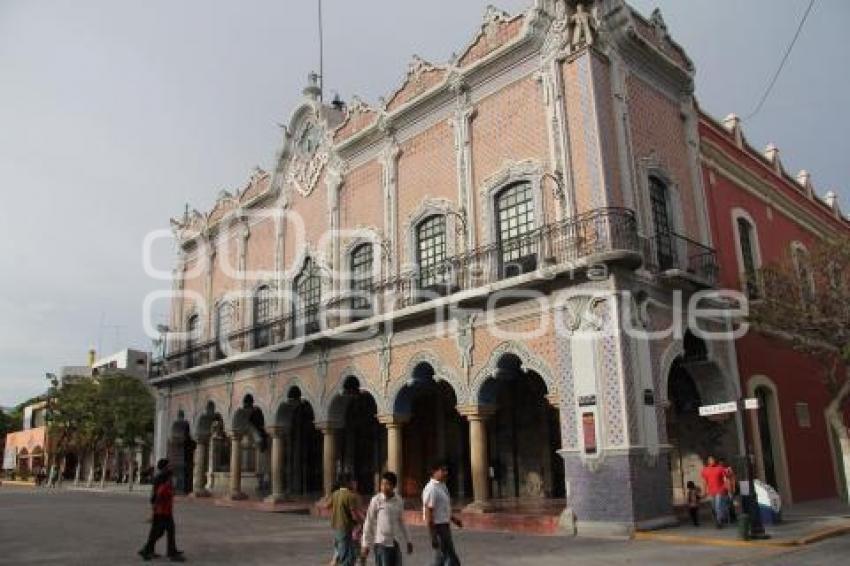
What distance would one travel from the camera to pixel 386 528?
773 centimetres

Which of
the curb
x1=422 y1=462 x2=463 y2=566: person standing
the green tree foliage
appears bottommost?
the curb

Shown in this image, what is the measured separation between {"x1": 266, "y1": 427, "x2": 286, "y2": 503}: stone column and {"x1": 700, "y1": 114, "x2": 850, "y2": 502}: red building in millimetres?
12696

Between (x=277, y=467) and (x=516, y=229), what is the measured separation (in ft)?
34.3

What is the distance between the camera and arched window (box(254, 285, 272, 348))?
23.0m

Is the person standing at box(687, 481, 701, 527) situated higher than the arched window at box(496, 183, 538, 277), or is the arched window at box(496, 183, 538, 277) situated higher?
the arched window at box(496, 183, 538, 277)

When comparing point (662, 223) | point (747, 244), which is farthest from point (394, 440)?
point (747, 244)

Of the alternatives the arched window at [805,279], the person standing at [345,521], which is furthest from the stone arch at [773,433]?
the person standing at [345,521]

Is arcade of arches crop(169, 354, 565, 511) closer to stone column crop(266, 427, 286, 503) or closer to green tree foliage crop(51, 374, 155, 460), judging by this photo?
stone column crop(266, 427, 286, 503)

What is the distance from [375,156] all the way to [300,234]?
164 inches

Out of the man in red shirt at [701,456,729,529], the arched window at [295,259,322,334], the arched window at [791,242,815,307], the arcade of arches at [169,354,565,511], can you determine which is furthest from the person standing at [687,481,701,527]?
the arched window at [295,259,322,334]

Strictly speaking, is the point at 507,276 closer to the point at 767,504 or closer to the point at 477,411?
the point at 477,411

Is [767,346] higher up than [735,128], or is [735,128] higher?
[735,128]

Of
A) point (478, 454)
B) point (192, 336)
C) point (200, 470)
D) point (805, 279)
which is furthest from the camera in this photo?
point (192, 336)

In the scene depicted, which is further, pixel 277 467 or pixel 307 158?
pixel 307 158
